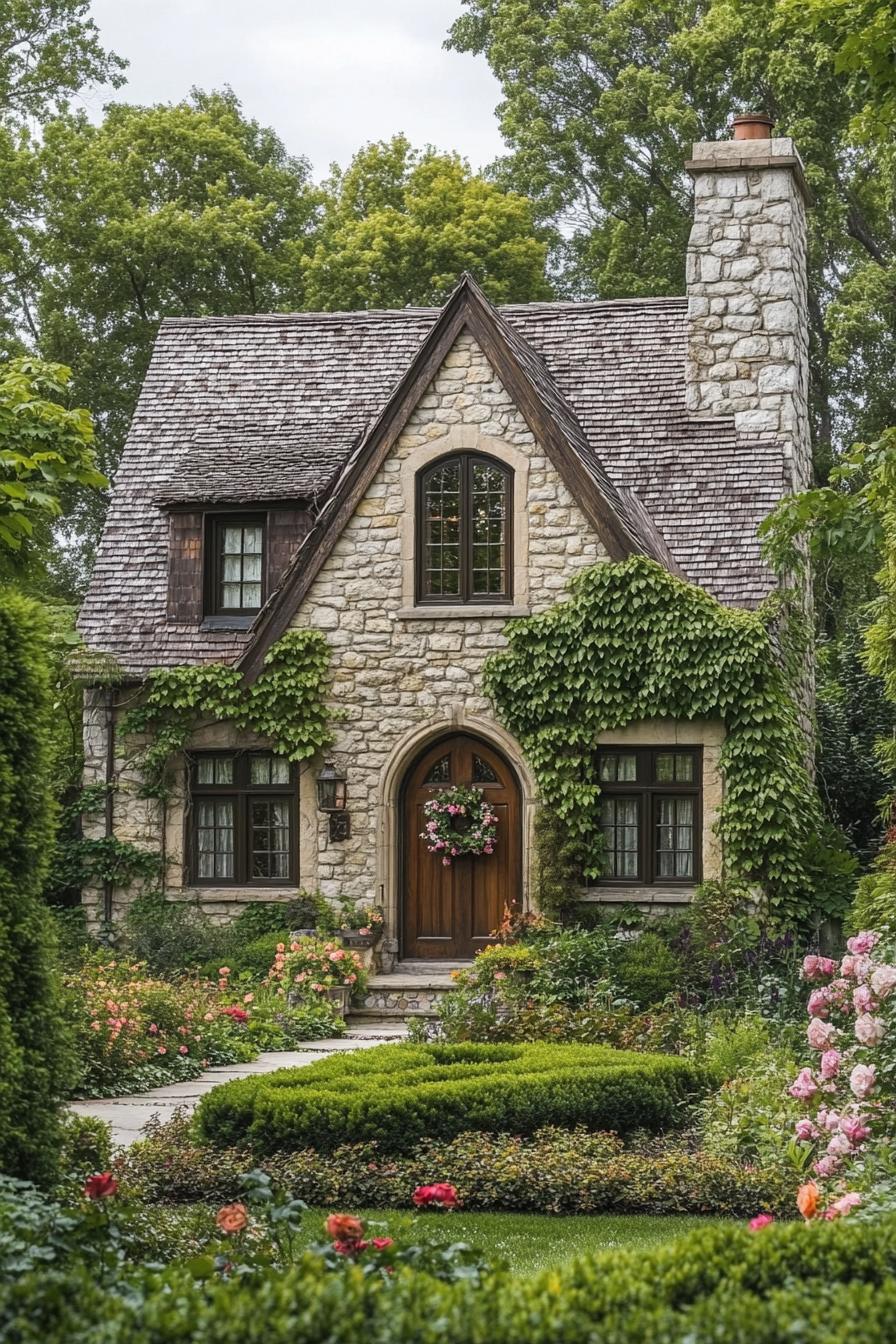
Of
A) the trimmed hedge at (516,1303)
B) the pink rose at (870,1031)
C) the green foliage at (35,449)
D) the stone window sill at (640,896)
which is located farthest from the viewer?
the stone window sill at (640,896)

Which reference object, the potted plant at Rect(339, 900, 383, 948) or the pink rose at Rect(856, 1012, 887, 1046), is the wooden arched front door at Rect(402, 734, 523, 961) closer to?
the potted plant at Rect(339, 900, 383, 948)

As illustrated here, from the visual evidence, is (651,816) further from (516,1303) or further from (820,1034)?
(516,1303)

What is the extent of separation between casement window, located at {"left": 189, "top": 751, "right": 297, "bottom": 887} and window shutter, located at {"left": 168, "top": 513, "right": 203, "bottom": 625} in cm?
154

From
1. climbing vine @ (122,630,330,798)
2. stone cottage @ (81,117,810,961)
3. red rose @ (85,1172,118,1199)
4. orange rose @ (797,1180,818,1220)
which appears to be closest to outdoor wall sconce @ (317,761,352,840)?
stone cottage @ (81,117,810,961)

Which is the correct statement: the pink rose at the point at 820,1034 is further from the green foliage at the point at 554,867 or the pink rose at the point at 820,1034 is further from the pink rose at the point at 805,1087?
the green foliage at the point at 554,867

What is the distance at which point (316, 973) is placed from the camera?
51.3ft

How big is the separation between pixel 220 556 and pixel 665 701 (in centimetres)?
508

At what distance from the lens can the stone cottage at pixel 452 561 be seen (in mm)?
16859

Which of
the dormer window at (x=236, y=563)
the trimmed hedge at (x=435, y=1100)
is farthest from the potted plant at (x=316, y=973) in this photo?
the trimmed hedge at (x=435, y=1100)

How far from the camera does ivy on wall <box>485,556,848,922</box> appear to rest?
16125 millimetres

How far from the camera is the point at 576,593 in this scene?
1669cm

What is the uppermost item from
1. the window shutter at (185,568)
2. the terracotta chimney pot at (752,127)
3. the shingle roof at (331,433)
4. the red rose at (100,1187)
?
the terracotta chimney pot at (752,127)

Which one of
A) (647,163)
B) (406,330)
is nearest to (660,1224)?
(406,330)

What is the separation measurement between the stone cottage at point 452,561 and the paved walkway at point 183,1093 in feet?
10.1
